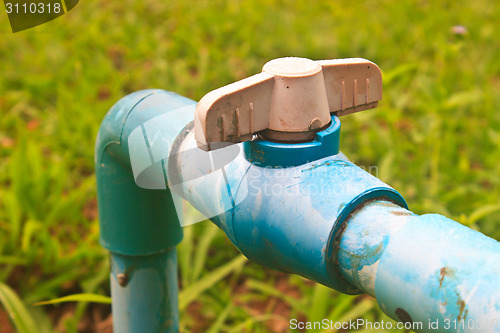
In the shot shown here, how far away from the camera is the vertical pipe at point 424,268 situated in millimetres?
538

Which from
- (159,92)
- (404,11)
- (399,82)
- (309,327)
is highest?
(159,92)

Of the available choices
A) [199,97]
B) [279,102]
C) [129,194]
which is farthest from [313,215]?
[199,97]

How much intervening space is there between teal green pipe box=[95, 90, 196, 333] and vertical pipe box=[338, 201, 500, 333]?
0.41 meters

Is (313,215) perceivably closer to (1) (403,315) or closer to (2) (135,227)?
(1) (403,315)

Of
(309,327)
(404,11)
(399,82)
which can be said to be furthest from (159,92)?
(404,11)

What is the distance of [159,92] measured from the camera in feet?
3.24

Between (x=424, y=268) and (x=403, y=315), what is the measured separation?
0.06 meters

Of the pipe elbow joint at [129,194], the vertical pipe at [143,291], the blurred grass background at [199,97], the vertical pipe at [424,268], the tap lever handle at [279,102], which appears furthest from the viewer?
the blurred grass background at [199,97]

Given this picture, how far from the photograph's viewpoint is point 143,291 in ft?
3.58

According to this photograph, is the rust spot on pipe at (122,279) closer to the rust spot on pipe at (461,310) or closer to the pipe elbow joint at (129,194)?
the pipe elbow joint at (129,194)

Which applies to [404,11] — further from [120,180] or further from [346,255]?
[346,255]

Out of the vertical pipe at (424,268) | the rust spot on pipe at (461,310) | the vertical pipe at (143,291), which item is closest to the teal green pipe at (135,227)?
the vertical pipe at (143,291)

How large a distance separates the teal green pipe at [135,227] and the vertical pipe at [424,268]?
41 centimetres

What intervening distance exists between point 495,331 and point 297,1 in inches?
120
